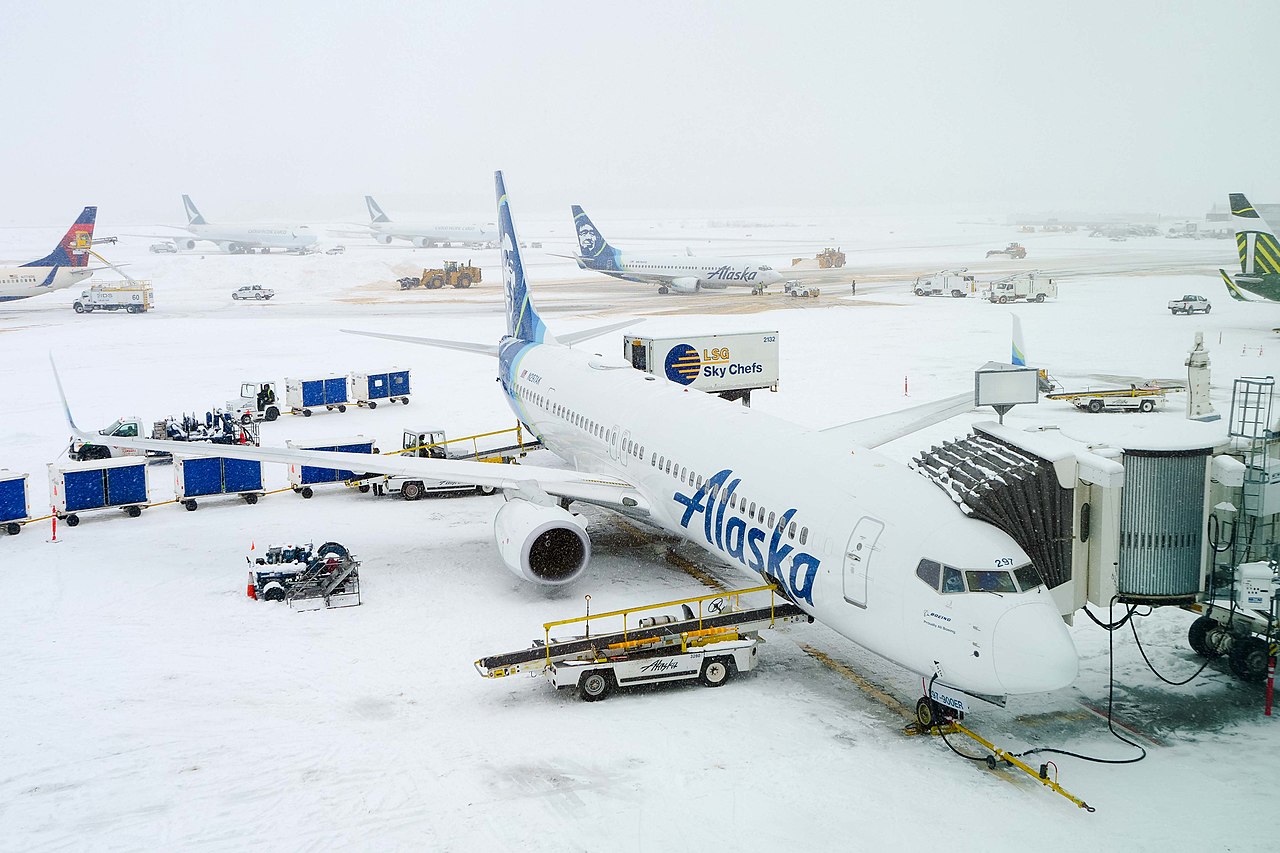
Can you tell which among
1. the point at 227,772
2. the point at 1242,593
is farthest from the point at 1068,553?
the point at 227,772

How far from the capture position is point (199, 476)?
28422 mm

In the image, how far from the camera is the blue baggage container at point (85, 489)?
26.6 meters

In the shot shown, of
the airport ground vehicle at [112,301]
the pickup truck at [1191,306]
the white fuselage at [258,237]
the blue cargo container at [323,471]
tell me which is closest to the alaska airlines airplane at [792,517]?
the blue cargo container at [323,471]

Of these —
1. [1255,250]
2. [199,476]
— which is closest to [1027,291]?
[1255,250]

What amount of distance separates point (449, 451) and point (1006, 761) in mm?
21999

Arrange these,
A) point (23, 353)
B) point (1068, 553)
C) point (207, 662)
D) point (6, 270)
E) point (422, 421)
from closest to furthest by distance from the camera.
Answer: point (1068, 553), point (207, 662), point (422, 421), point (23, 353), point (6, 270)

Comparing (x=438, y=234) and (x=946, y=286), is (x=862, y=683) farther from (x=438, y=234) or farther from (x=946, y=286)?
(x=438, y=234)

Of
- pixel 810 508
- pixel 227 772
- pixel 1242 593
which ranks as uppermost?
pixel 810 508

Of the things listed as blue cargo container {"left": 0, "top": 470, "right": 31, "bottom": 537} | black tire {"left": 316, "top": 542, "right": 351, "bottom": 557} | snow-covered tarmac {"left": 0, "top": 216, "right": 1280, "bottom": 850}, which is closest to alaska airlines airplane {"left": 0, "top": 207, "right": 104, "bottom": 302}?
snow-covered tarmac {"left": 0, "top": 216, "right": 1280, "bottom": 850}

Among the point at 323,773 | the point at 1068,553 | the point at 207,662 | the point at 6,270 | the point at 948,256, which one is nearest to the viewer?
the point at 323,773

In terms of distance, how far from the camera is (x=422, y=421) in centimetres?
3956

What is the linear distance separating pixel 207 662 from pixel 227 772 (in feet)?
14.1

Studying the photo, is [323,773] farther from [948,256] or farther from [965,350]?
[948,256]

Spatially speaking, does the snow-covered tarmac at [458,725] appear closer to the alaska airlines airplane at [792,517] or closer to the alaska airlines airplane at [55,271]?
the alaska airlines airplane at [792,517]
